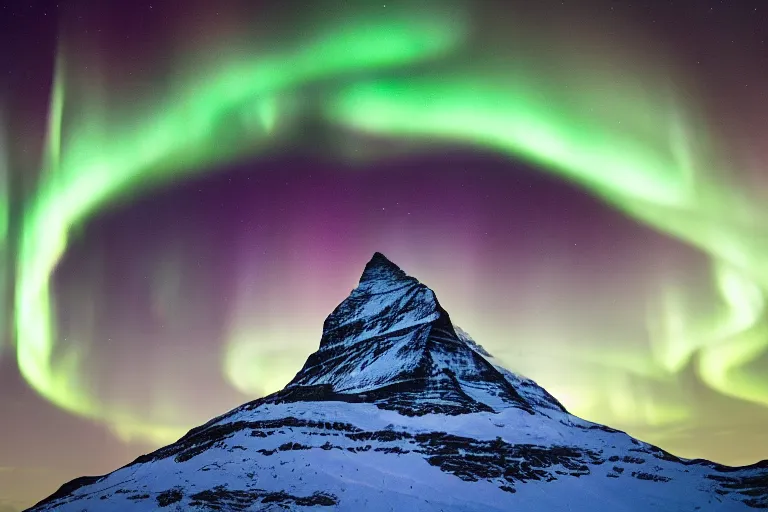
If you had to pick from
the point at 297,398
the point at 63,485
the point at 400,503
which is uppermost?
the point at 297,398

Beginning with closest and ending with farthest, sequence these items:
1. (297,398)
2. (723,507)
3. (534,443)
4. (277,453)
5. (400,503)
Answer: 1. (400,503)
2. (723,507)
3. (277,453)
4. (534,443)
5. (297,398)

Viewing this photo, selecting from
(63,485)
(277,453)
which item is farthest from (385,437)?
(63,485)

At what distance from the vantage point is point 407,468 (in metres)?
147

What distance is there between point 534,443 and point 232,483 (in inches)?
2464

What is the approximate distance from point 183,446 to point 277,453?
27121mm

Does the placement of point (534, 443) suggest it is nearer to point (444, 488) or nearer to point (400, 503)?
point (444, 488)

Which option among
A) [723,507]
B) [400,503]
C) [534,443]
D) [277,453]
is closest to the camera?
[400,503]

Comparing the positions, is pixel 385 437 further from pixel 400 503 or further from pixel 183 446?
pixel 183 446

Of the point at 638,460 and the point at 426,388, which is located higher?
the point at 426,388

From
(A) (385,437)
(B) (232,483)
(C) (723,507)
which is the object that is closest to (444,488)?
(A) (385,437)

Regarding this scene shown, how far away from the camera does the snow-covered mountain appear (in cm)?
13588

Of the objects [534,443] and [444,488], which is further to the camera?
[534,443]

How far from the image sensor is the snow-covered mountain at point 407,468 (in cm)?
13588

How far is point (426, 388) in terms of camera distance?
19238 centimetres
